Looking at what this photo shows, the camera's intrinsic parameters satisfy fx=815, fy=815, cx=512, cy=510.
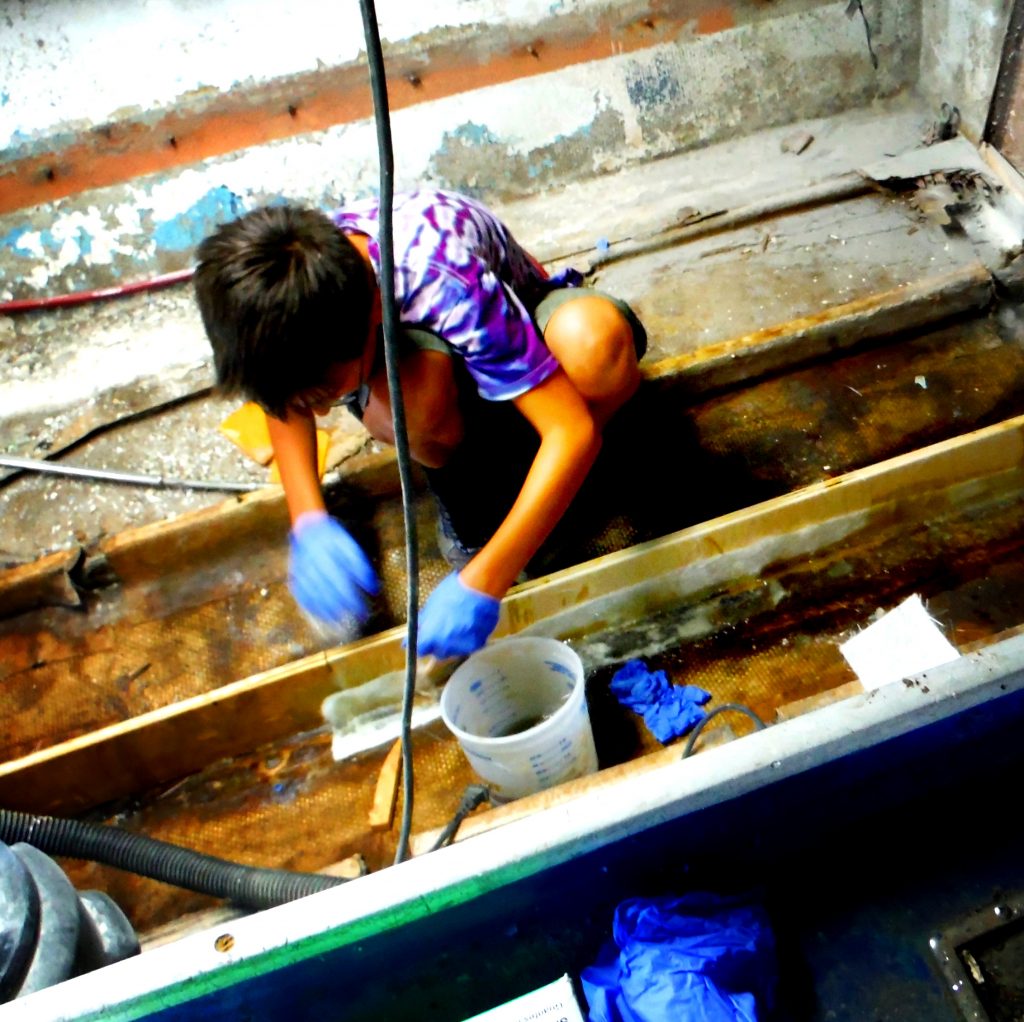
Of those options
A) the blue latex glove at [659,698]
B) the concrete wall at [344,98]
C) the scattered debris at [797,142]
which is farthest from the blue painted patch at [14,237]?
the scattered debris at [797,142]

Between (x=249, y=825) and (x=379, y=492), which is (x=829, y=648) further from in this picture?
(x=249, y=825)

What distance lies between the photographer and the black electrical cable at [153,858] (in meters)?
1.28

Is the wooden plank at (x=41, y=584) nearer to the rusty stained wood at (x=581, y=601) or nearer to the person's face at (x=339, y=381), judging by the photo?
the rusty stained wood at (x=581, y=601)

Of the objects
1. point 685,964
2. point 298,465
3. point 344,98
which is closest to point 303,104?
point 344,98

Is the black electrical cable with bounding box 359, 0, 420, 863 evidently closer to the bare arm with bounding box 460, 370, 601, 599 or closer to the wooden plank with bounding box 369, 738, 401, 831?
the bare arm with bounding box 460, 370, 601, 599

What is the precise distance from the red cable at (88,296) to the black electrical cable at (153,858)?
1.50 meters

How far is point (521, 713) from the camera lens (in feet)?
4.75

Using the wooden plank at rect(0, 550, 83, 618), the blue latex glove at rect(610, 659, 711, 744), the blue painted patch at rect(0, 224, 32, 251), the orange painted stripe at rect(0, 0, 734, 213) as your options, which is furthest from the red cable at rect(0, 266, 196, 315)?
the blue latex glove at rect(610, 659, 711, 744)

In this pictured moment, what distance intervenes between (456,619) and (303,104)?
1755mm

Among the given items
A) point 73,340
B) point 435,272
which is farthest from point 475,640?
point 73,340

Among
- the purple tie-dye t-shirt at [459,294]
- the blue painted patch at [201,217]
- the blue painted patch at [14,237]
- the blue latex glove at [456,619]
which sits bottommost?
the blue latex glove at [456,619]

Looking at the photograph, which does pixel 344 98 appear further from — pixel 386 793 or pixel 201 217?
pixel 386 793

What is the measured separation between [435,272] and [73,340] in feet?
5.31

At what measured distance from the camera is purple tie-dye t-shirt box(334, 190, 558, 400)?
1179mm
